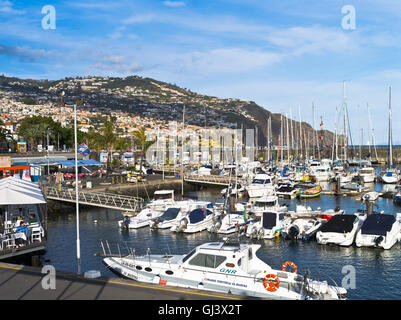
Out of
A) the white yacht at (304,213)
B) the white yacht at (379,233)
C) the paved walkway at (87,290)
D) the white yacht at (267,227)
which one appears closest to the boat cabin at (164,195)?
the white yacht at (304,213)

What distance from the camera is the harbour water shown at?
60.4 feet

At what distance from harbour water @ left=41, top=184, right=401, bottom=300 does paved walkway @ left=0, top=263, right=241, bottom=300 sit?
5980 millimetres

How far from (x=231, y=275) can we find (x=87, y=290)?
5359mm

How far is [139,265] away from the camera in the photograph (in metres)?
17.0

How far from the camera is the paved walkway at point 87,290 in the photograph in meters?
11.4

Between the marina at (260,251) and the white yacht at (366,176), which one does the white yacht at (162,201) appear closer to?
the marina at (260,251)

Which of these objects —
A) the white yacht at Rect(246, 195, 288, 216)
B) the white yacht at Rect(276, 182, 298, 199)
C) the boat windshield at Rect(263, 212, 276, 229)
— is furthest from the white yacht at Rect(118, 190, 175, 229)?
the white yacht at Rect(276, 182, 298, 199)

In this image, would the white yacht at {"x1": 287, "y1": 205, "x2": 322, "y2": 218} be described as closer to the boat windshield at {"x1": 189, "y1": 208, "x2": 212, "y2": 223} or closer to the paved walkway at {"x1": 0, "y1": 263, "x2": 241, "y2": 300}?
the boat windshield at {"x1": 189, "y1": 208, "x2": 212, "y2": 223}

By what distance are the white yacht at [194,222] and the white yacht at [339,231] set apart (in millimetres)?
8341

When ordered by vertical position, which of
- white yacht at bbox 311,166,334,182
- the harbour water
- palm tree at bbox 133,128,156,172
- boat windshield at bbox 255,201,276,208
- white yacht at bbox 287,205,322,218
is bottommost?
the harbour water

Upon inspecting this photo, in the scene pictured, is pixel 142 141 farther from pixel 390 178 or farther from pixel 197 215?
pixel 197 215
